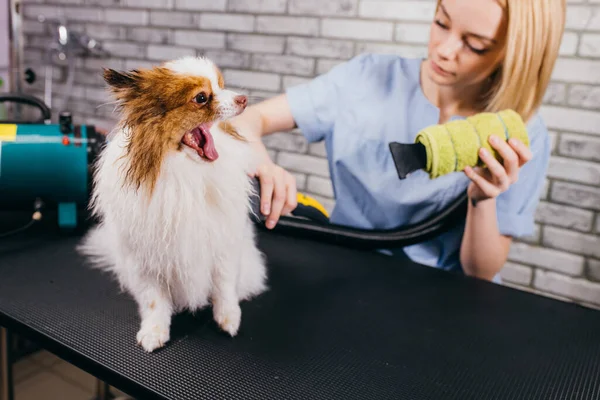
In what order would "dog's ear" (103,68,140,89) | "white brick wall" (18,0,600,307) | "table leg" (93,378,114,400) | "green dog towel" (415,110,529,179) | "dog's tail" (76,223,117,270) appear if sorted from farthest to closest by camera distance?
"table leg" (93,378,114,400), "white brick wall" (18,0,600,307), "dog's tail" (76,223,117,270), "green dog towel" (415,110,529,179), "dog's ear" (103,68,140,89)

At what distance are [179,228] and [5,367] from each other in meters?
0.96

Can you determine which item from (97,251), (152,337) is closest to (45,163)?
(97,251)

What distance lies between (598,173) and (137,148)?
1.38m

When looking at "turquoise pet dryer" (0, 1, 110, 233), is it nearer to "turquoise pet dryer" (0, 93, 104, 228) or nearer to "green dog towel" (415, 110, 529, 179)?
"turquoise pet dryer" (0, 93, 104, 228)

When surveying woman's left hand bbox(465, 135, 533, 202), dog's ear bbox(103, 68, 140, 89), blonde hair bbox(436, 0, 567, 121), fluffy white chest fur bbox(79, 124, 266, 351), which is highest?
blonde hair bbox(436, 0, 567, 121)

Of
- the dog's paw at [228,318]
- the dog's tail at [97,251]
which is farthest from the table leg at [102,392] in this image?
the dog's paw at [228,318]

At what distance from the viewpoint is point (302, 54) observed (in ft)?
5.96

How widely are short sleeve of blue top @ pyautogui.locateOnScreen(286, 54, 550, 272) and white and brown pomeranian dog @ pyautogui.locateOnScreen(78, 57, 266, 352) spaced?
701 mm

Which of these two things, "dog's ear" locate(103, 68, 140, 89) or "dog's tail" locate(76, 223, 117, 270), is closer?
"dog's ear" locate(103, 68, 140, 89)

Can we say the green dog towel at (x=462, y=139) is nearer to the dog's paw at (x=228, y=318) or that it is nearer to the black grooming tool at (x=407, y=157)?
the black grooming tool at (x=407, y=157)

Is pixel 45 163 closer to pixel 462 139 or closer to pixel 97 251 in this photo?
pixel 97 251

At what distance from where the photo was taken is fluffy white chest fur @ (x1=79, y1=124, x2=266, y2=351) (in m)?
0.59

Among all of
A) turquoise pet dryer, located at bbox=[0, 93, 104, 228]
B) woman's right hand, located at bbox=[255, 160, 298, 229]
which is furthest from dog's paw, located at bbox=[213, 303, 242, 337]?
turquoise pet dryer, located at bbox=[0, 93, 104, 228]

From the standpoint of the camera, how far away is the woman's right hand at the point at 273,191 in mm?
824
